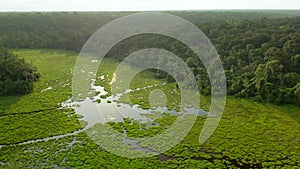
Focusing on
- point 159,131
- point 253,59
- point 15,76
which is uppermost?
point 253,59

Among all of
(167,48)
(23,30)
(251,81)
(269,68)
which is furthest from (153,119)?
(23,30)

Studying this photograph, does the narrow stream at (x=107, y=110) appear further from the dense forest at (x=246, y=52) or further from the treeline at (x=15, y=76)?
the dense forest at (x=246, y=52)

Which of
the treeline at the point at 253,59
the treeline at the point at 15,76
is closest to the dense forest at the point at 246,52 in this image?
the treeline at the point at 253,59

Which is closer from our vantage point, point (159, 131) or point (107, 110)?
point (159, 131)

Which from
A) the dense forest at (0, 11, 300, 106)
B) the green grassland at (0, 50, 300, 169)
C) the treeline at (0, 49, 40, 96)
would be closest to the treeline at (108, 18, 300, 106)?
the dense forest at (0, 11, 300, 106)

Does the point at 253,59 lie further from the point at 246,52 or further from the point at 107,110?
the point at 107,110

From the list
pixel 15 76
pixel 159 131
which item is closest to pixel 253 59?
pixel 159 131
